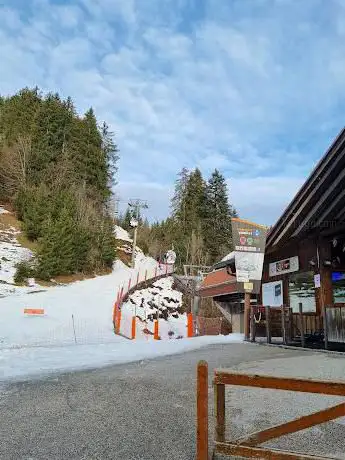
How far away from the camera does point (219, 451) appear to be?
11.1 feet

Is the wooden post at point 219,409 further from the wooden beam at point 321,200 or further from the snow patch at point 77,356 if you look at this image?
the wooden beam at point 321,200

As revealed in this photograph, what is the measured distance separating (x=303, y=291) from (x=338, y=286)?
1746 millimetres

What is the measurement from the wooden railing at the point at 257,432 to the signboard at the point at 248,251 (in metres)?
11.8

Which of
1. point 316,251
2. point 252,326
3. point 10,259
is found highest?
point 10,259

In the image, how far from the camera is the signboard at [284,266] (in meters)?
16.8

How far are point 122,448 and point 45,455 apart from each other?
0.71 metres

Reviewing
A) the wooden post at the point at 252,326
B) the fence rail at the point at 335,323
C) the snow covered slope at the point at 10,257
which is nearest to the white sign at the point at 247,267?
the wooden post at the point at 252,326

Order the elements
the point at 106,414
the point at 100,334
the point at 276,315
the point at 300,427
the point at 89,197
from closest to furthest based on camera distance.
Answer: the point at 300,427
the point at 106,414
the point at 276,315
the point at 100,334
the point at 89,197

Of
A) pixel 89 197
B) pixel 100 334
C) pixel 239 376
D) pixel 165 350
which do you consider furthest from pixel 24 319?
pixel 89 197

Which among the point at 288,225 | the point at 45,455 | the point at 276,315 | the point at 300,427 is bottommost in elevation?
the point at 45,455

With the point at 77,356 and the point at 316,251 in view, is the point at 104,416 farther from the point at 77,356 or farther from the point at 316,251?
the point at 316,251

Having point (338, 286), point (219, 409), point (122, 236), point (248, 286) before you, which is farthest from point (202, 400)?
point (122, 236)

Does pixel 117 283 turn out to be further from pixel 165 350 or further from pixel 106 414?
pixel 106 414

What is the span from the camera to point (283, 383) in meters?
3.16
